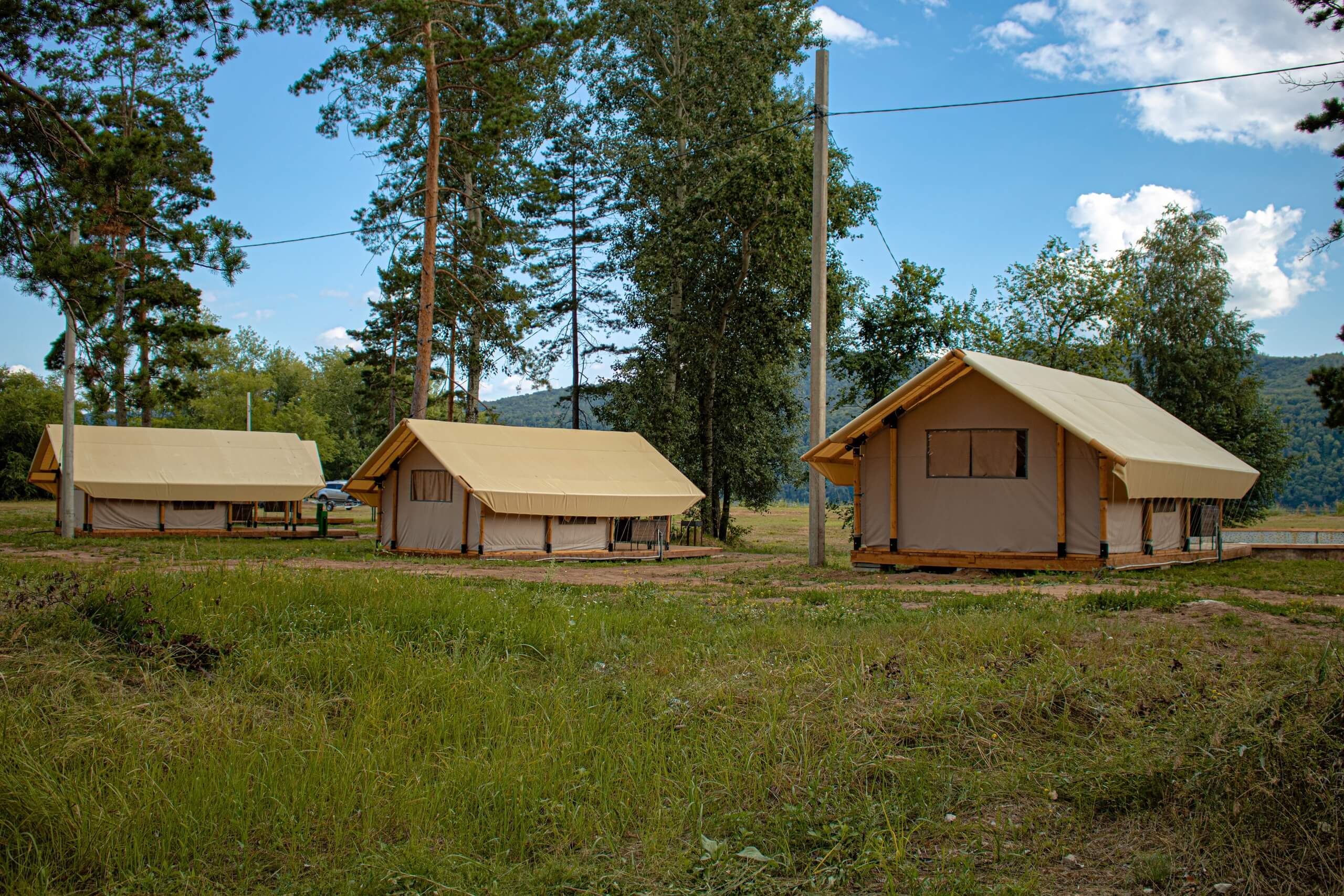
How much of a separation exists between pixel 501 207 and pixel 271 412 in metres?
44.0

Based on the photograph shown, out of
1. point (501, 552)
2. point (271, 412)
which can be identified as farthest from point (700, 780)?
point (271, 412)

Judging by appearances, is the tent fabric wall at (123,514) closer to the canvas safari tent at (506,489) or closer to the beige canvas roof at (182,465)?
the beige canvas roof at (182,465)

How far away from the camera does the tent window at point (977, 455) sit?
15.5 metres

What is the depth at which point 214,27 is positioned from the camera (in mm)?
10766

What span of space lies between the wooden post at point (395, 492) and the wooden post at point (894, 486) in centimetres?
1139

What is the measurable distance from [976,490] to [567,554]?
28.5ft

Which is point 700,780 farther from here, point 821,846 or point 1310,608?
point 1310,608

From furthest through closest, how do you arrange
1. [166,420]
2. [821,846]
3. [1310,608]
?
[166,420]
[1310,608]
[821,846]

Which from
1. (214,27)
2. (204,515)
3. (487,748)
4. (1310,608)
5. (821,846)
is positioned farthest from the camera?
(204,515)

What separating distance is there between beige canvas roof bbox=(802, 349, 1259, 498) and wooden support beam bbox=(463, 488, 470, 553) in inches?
291

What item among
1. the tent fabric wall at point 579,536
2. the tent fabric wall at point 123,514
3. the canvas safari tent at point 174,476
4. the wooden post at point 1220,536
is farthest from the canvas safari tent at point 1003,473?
the tent fabric wall at point 123,514

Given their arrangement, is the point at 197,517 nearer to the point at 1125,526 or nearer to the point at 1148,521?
the point at 1125,526

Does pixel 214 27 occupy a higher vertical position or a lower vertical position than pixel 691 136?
lower

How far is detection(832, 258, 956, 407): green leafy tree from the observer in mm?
26031
